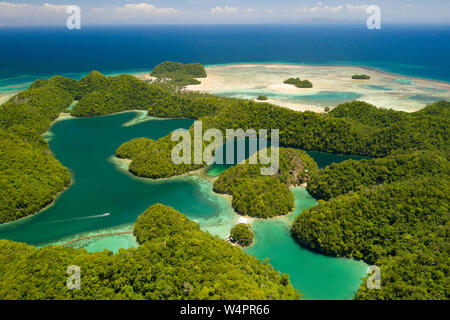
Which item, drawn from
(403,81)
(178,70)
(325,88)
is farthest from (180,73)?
(403,81)

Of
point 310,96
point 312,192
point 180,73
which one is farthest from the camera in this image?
point 180,73

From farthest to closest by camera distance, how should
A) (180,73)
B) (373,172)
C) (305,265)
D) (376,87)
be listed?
(180,73)
(376,87)
(373,172)
(305,265)

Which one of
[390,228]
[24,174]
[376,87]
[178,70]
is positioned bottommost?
[390,228]

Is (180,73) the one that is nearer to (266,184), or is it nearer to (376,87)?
(376,87)

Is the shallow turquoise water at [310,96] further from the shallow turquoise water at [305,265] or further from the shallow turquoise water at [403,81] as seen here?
the shallow turquoise water at [305,265]

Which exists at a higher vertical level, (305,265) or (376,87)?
(376,87)
